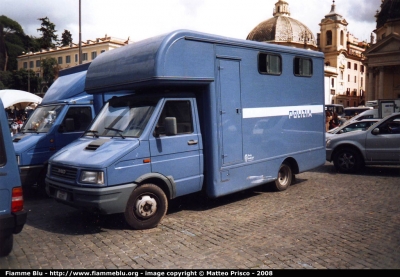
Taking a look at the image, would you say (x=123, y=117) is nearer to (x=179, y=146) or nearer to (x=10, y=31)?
(x=179, y=146)

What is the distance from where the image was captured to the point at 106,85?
24.2 ft

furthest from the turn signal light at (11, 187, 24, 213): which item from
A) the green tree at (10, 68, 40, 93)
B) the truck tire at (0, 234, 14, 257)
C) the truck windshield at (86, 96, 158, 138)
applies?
the green tree at (10, 68, 40, 93)

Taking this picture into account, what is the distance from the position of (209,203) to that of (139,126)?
2604mm

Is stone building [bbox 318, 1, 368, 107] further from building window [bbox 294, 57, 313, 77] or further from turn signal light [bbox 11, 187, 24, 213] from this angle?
turn signal light [bbox 11, 187, 24, 213]

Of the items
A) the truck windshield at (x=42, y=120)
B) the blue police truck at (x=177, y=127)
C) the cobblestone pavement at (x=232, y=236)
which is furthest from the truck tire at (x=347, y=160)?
the truck windshield at (x=42, y=120)

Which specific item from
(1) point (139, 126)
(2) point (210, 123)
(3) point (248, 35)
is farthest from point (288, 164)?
(3) point (248, 35)

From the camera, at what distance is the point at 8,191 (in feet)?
15.7

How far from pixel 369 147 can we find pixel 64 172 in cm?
869

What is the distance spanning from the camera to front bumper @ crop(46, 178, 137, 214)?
229 inches

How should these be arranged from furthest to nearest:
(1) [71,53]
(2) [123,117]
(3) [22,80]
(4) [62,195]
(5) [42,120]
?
(1) [71,53] < (3) [22,80] < (5) [42,120] < (2) [123,117] < (4) [62,195]

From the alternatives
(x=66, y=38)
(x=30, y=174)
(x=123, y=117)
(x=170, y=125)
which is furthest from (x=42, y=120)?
(x=66, y=38)

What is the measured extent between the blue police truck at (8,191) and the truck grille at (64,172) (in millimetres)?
1273

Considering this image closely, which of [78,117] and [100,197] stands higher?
[78,117]

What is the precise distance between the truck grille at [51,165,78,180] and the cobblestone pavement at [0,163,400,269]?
90 centimetres
